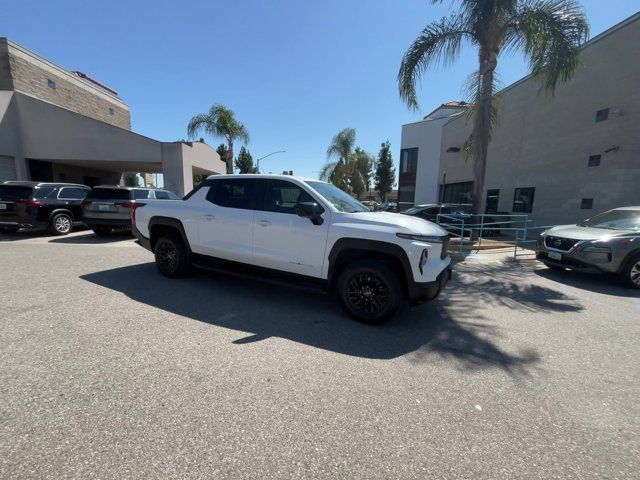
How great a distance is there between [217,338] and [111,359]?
0.97 meters

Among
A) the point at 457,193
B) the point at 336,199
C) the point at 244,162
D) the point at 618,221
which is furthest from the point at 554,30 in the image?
the point at 244,162

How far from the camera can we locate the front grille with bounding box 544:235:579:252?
6268mm

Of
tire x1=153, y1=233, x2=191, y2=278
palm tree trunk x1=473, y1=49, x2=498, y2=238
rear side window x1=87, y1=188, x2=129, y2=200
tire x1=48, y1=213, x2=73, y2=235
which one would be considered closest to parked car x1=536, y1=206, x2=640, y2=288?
palm tree trunk x1=473, y1=49, x2=498, y2=238

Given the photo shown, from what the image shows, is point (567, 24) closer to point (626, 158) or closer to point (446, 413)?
point (626, 158)

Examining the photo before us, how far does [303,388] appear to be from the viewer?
2516 millimetres

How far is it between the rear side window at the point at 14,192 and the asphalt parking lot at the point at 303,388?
20.9ft

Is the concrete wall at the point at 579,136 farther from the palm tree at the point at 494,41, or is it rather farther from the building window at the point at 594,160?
the palm tree at the point at 494,41

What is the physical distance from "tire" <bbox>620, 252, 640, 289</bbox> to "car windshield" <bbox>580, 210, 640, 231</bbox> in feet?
2.39

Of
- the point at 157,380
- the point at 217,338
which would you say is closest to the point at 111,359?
the point at 157,380

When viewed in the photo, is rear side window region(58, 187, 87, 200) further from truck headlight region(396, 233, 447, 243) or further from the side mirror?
truck headlight region(396, 233, 447, 243)

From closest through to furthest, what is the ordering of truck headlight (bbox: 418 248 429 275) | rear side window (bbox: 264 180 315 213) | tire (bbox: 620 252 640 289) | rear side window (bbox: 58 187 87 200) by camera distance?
truck headlight (bbox: 418 248 429 275) < rear side window (bbox: 264 180 315 213) < tire (bbox: 620 252 640 289) < rear side window (bbox: 58 187 87 200)

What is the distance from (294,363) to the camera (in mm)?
2891

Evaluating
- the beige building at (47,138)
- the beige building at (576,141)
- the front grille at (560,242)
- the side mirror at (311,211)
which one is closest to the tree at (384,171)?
the beige building at (576,141)

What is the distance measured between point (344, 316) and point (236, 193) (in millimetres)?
2565
